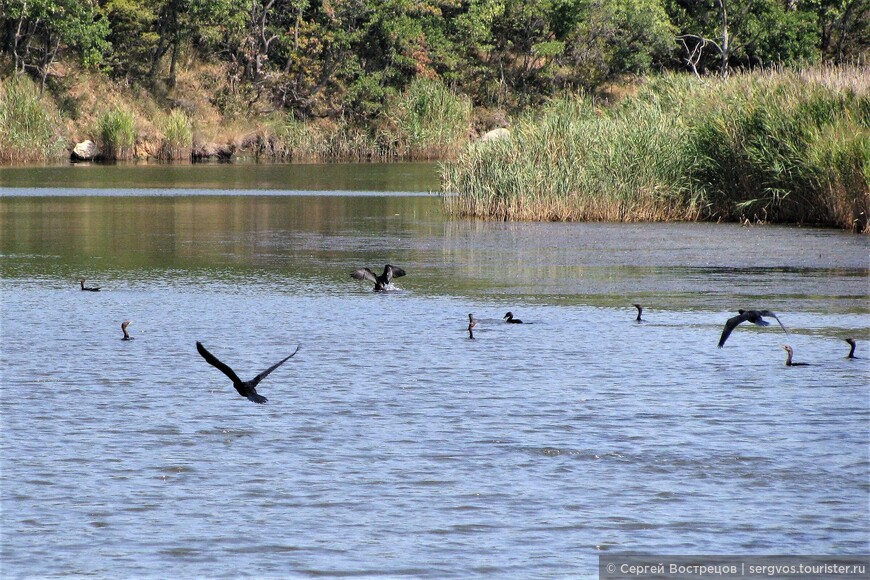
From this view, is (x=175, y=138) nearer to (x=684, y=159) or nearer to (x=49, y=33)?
(x=49, y=33)

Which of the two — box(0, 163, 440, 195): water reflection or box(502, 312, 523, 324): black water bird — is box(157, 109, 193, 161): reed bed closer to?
box(0, 163, 440, 195): water reflection

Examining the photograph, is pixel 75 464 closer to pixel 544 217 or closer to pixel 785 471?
pixel 785 471

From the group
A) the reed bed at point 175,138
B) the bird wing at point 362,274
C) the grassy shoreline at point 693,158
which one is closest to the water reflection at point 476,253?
the grassy shoreline at point 693,158

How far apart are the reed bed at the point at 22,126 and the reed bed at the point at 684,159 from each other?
2571cm

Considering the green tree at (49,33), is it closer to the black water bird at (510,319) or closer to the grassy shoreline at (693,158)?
the grassy shoreline at (693,158)

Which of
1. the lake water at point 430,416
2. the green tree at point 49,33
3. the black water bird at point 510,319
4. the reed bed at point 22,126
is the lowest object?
the lake water at point 430,416

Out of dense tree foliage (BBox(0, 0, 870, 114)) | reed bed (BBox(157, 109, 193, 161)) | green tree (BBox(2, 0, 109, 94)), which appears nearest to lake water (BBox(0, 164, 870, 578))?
reed bed (BBox(157, 109, 193, 161))

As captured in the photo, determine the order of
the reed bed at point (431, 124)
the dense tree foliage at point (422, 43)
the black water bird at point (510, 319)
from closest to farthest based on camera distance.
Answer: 1. the black water bird at point (510, 319)
2. the reed bed at point (431, 124)
3. the dense tree foliage at point (422, 43)

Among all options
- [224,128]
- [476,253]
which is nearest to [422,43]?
[224,128]

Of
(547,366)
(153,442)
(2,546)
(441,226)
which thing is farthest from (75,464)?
(441,226)

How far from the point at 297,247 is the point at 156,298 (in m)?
6.21

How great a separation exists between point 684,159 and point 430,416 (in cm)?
1601

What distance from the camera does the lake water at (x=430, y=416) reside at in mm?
6211

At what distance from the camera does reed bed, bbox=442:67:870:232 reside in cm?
2270
